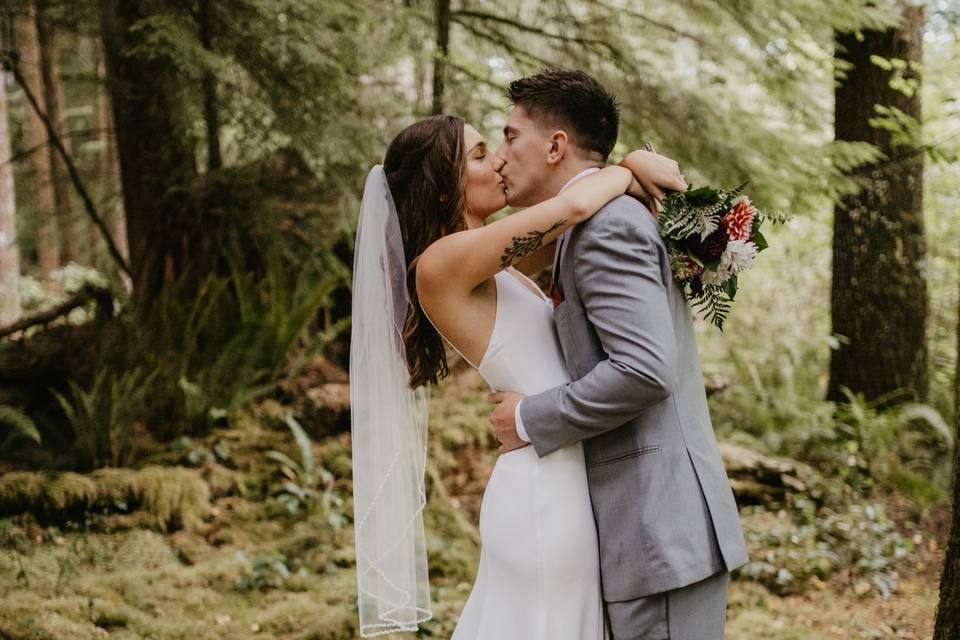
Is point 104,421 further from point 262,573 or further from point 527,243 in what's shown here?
point 527,243

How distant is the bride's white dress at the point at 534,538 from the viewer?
2.17 meters

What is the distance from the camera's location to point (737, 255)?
7.30 ft

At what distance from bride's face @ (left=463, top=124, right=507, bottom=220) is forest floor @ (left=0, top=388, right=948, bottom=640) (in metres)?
2.53

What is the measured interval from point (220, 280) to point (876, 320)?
5.68 metres

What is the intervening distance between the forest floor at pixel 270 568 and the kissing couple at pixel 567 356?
1.97 metres


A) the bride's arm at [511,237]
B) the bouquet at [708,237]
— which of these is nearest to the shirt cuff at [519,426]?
the bride's arm at [511,237]

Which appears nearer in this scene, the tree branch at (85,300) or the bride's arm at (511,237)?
the bride's arm at (511,237)

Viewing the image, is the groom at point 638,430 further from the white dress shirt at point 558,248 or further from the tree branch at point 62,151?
the tree branch at point 62,151

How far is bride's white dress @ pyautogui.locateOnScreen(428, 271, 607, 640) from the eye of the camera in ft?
7.13

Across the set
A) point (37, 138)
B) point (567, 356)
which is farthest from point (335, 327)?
point (37, 138)

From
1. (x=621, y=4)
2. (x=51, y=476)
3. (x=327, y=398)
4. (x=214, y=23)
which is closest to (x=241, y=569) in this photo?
(x=51, y=476)

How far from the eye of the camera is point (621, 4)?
18.8 ft

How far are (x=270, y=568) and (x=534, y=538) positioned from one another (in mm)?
3002

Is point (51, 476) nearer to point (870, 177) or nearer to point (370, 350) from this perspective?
point (370, 350)
